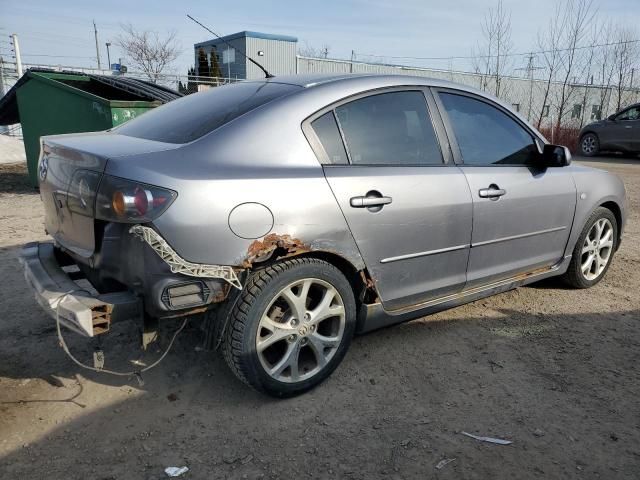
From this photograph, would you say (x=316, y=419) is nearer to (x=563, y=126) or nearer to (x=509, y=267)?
(x=509, y=267)

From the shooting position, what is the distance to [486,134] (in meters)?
3.57

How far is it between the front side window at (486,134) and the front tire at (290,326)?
1307 mm

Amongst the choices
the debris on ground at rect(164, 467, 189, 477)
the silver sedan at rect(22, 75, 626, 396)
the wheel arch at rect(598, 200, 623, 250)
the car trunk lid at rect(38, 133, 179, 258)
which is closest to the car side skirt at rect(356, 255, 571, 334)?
the silver sedan at rect(22, 75, 626, 396)

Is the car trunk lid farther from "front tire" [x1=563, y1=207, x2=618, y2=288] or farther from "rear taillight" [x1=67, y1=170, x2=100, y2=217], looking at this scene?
"front tire" [x1=563, y1=207, x2=618, y2=288]

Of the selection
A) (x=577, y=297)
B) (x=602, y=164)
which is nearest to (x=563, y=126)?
(x=602, y=164)

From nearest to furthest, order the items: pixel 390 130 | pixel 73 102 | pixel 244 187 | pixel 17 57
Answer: pixel 244 187 < pixel 390 130 < pixel 73 102 < pixel 17 57

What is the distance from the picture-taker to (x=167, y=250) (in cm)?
226

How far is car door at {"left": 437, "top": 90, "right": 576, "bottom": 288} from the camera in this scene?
3363 mm

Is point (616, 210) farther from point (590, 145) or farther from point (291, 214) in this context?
point (590, 145)

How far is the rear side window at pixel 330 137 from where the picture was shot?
2.76 metres

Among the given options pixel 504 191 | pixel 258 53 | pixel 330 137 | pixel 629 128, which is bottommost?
pixel 629 128

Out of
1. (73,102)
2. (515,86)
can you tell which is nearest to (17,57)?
(73,102)

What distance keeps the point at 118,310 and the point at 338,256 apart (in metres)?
1.12

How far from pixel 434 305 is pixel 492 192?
0.82 meters
